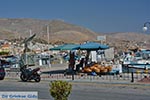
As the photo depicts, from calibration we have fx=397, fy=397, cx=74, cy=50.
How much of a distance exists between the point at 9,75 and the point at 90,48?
6591mm

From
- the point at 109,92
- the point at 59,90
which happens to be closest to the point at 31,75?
the point at 109,92

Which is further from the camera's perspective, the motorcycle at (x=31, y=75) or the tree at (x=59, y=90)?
the motorcycle at (x=31, y=75)

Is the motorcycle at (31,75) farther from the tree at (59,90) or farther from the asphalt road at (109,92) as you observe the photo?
the tree at (59,90)

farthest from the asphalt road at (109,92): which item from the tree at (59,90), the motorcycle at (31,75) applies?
the tree at (59,90)

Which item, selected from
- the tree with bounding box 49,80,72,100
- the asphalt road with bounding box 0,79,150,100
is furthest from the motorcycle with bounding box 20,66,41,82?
the tree with bounding box 49,80,72,100

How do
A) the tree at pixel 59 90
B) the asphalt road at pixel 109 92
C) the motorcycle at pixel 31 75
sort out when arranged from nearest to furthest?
the tree at pixel 59 90, the asphalt road at pixel 109 92, the motorcycle at pixel 31 75

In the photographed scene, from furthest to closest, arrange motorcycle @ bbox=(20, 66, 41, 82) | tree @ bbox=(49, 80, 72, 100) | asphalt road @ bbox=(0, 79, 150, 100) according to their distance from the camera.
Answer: motorcycle @ bbox=(20, 66, 41, 82) → asphalt road @ bbox=(0, 79, 150, 100) → tree @ bbox=(49, 80, 72, 100)

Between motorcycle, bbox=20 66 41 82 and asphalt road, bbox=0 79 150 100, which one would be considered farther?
motorcycle, bbox=20 66 41 82

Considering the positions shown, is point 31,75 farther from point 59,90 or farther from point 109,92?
point 59,90

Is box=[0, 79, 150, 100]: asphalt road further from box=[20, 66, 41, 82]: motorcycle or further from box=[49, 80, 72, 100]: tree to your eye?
box=[49, 80, 72, 100]: tree

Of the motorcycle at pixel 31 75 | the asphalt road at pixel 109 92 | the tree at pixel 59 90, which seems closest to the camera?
the tree at pixel 59 90

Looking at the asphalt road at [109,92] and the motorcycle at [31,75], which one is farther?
the motorcycle at [31,75]

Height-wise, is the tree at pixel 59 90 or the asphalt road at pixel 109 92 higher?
the tree at pixel 59 90

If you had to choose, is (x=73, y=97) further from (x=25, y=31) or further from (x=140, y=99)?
(x=25, y=31)
